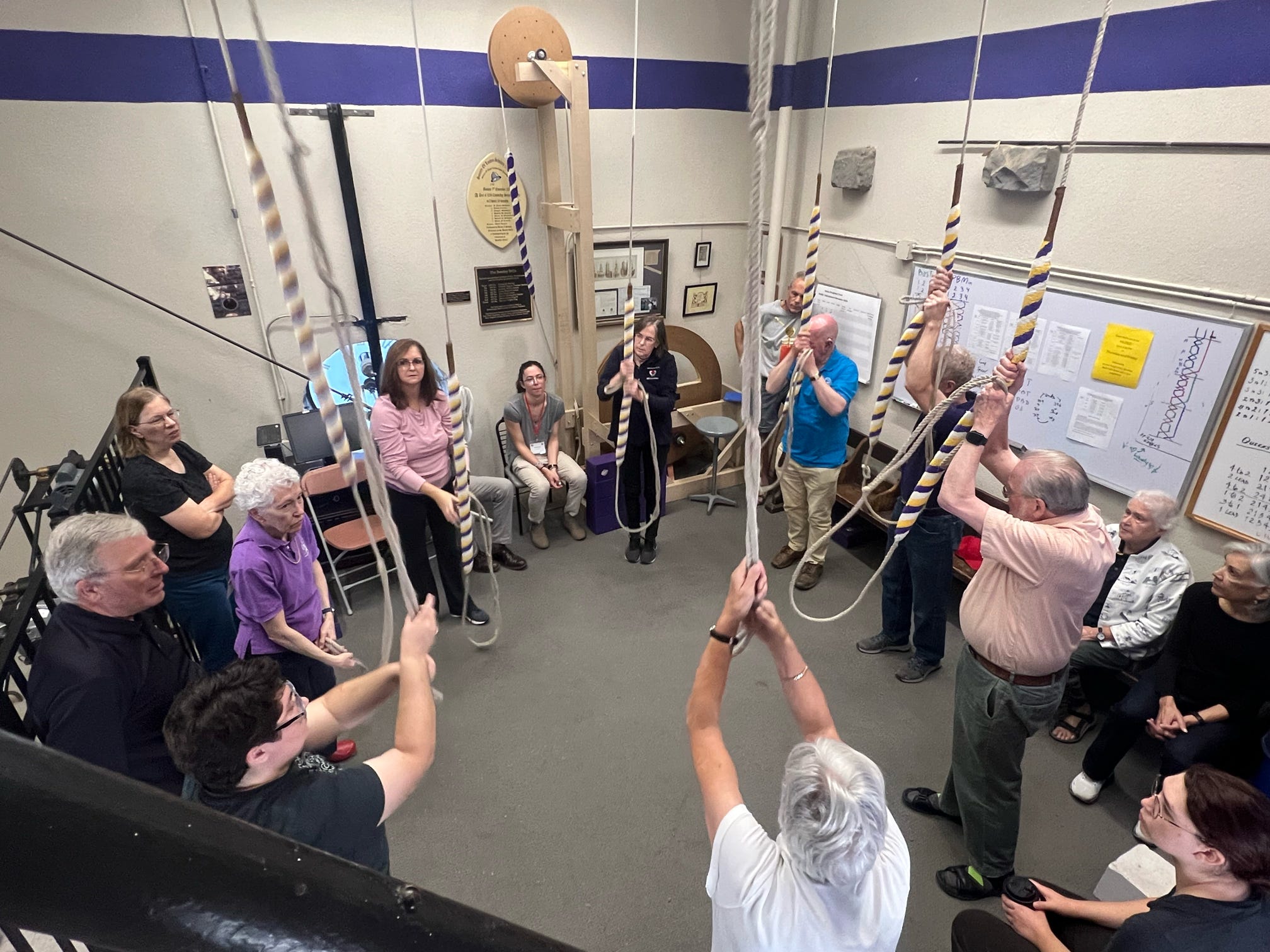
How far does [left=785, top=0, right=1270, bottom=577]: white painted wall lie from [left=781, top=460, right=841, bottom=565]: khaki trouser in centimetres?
86

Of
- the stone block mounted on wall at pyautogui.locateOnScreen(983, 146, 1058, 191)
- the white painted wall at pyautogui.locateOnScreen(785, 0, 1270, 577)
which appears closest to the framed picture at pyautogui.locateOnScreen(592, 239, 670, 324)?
the white painted wall at pyautogui.locateOnScreen(785, 0, 1270, 577)

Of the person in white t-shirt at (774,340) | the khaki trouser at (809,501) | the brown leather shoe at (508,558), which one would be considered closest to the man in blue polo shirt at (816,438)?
the khaki trouser at (809,501)

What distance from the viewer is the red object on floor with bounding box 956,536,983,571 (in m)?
3.48

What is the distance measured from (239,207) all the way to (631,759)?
136 inches

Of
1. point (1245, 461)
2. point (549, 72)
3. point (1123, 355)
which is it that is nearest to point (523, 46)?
point (549, 72)

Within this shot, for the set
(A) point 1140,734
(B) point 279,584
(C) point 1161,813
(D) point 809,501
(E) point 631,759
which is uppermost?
(B) point 279,584

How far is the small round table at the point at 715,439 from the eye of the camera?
4.64 metres

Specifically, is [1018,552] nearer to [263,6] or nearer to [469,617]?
[469,617]

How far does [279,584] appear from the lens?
6.83 ft

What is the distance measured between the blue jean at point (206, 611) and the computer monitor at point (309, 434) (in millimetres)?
1311

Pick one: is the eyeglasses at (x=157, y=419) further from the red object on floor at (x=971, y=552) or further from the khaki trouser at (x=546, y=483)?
the red object on floor at (x=971, y=552)

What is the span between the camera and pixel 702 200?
483cm

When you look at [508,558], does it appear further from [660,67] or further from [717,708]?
[660,67]

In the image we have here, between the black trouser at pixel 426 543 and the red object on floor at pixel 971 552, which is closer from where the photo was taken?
the black trouser at pixel 426 543
